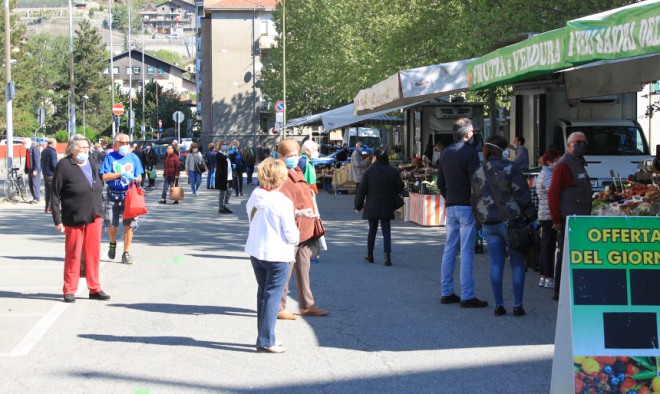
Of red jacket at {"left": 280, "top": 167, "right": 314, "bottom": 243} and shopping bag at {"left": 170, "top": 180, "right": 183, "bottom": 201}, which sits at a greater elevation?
red jacket at {"left": 280, "top": 167, "right": 314, "bottom": 243}

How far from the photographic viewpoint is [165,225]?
20422mm

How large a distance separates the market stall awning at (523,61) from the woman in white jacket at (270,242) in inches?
113

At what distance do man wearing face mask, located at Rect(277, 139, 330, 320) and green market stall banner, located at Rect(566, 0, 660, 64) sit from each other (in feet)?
9.28

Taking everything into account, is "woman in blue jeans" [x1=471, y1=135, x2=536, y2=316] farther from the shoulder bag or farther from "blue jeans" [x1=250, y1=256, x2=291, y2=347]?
"blue jeans" [x1=250, y1=256, x2=291, y2=347]

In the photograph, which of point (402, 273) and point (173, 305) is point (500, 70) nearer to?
point (402, 273)

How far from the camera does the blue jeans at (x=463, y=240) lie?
10016mm

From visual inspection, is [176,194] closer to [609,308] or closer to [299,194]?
[299,194]

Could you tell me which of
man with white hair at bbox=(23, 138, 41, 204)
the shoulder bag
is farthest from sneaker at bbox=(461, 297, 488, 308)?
man with white hair at bbox=(23, 138, 41, 204)

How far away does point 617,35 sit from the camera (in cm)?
769

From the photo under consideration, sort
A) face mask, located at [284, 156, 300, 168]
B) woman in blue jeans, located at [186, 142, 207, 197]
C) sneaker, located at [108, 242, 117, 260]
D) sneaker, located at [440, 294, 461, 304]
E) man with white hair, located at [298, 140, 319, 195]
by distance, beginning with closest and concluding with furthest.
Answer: face mask, located at [284, 156, 300, 168]
sneaker, located at [440, 294, 461, 304]
man with white hair, located at [298, 140, 319, 195]
sneaker, located at [108, 242, 117, 260]
woman in blue jeans, located at [186, 142, 207, 197]

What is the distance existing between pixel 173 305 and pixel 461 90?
674 centimetres

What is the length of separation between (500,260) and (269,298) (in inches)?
106

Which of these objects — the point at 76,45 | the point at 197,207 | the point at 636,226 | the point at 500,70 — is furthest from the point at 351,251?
the point at 76,45

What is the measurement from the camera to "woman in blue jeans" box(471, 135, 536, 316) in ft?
30.8
